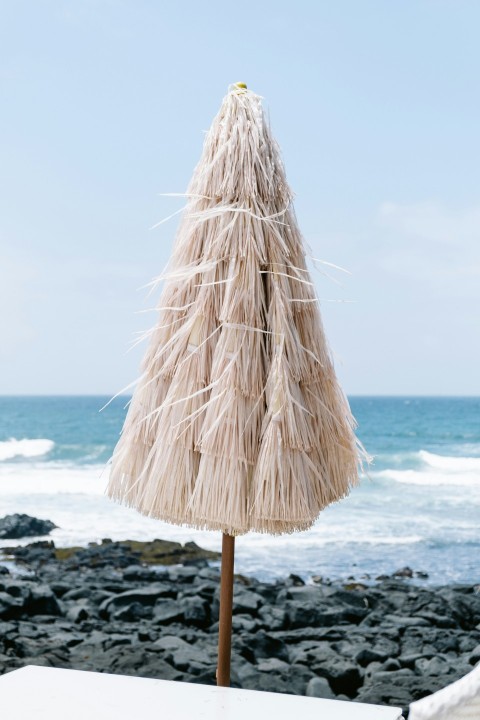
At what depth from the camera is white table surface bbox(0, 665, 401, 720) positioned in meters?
1.62

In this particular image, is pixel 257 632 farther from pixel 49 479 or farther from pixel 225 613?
pixel 49 479

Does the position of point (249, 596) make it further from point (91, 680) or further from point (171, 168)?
point (171, 168)

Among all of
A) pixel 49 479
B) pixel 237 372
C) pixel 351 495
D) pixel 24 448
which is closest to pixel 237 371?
pixel 237 372

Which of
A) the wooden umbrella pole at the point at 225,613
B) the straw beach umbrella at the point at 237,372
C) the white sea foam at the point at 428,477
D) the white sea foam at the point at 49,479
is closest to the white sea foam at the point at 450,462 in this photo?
the white sea foam at the point at 428,477

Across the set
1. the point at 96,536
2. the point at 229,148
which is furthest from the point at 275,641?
the point at 96,536

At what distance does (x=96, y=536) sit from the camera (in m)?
9.48

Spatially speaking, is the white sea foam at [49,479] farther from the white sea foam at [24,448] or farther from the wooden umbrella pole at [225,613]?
the wooden umbrella pole at [225,613]

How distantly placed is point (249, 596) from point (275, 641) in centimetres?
123

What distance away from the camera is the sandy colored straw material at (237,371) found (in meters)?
1.91

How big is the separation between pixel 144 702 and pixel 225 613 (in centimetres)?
58

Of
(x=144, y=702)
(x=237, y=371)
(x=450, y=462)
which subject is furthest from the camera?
(x=450, y=462)

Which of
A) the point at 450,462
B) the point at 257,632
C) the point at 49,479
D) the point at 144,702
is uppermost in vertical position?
the point at 144,702

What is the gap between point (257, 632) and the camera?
5203mm

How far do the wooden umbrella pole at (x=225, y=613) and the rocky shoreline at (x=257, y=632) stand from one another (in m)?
2.15
